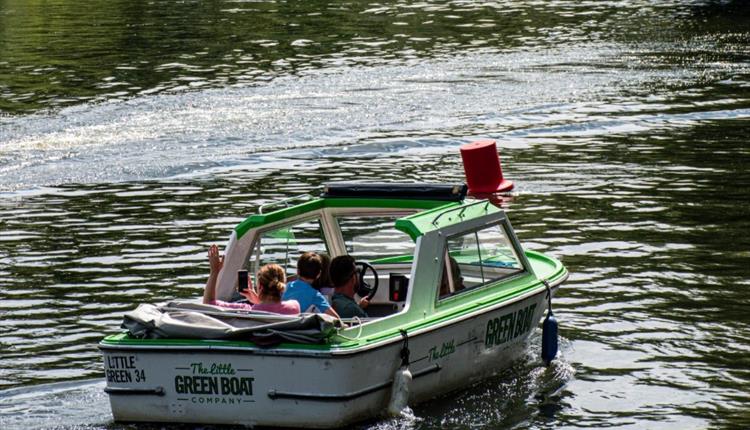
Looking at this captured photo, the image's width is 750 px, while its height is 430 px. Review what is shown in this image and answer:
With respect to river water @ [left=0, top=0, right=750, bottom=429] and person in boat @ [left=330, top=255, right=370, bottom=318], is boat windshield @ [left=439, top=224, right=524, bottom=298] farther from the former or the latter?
river water @ [left=0, top=0, right=750, bottom=429]

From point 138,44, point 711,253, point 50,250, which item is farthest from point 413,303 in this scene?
point 138,44

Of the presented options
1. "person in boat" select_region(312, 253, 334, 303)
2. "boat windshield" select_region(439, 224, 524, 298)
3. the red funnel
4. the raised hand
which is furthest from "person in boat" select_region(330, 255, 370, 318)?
the red funnel

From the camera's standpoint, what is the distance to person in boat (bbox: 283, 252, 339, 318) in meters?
12.9

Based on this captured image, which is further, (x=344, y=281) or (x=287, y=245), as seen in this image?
(x=287, y=245)

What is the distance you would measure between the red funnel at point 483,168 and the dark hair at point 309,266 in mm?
10583

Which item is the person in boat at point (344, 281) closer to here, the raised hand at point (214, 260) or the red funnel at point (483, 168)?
the raised hand at point (214, 260)

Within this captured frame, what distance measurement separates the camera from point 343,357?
38.3ft

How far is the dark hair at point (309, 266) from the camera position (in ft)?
43.2

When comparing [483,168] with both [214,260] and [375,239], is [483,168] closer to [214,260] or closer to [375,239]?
[375,239]

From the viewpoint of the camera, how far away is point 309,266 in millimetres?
13164

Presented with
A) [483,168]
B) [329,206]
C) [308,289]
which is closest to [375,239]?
[329,206]

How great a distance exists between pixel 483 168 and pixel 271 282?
11.6m

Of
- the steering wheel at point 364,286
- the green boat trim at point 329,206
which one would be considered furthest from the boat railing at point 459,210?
the steering wheel at point 364,286

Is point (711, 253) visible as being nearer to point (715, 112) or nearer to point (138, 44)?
point (715, 112)
